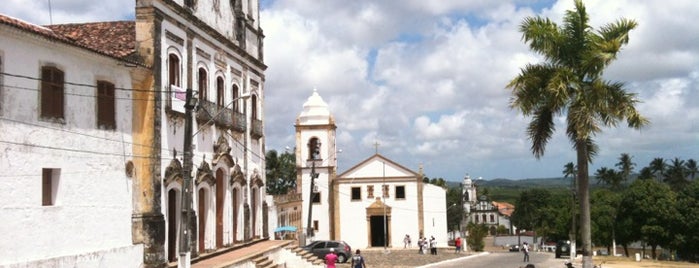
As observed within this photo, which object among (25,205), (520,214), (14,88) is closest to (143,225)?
Answer: (25,205)

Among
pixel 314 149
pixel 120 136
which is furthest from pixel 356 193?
pixel 120 136

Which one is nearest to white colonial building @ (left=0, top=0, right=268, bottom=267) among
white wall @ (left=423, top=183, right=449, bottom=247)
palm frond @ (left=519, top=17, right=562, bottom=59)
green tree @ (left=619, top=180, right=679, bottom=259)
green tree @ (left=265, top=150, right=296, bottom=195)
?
palm frond @ (left=519, top=17, right=562, bottom=59)

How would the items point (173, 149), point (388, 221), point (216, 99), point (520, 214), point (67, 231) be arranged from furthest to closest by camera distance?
point (520, 214) < point (388, 221) < point (216, 99) < point (173, 149) < point (67, 231)

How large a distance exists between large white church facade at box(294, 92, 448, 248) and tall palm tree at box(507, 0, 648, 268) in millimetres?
38771

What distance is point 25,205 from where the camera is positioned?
1465 cm

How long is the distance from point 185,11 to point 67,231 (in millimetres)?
7958

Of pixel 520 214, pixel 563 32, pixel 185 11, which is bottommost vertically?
pixel 520 214

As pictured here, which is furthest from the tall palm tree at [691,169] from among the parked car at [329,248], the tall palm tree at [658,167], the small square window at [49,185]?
the small square window at [49,185]

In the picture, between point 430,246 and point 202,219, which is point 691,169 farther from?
point 202,219

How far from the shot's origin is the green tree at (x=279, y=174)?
76.8 meters

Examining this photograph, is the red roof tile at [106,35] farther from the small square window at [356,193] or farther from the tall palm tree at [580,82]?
the small square window at [356,193]

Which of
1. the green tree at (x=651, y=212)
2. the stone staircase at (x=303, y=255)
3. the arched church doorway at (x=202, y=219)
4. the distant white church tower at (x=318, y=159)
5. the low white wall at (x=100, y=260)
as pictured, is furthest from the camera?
the distant white church tower at (x=318, y=159)

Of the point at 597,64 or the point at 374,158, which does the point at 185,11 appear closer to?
the point at 597,64

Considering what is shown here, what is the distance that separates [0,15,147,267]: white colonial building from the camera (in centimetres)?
1422
